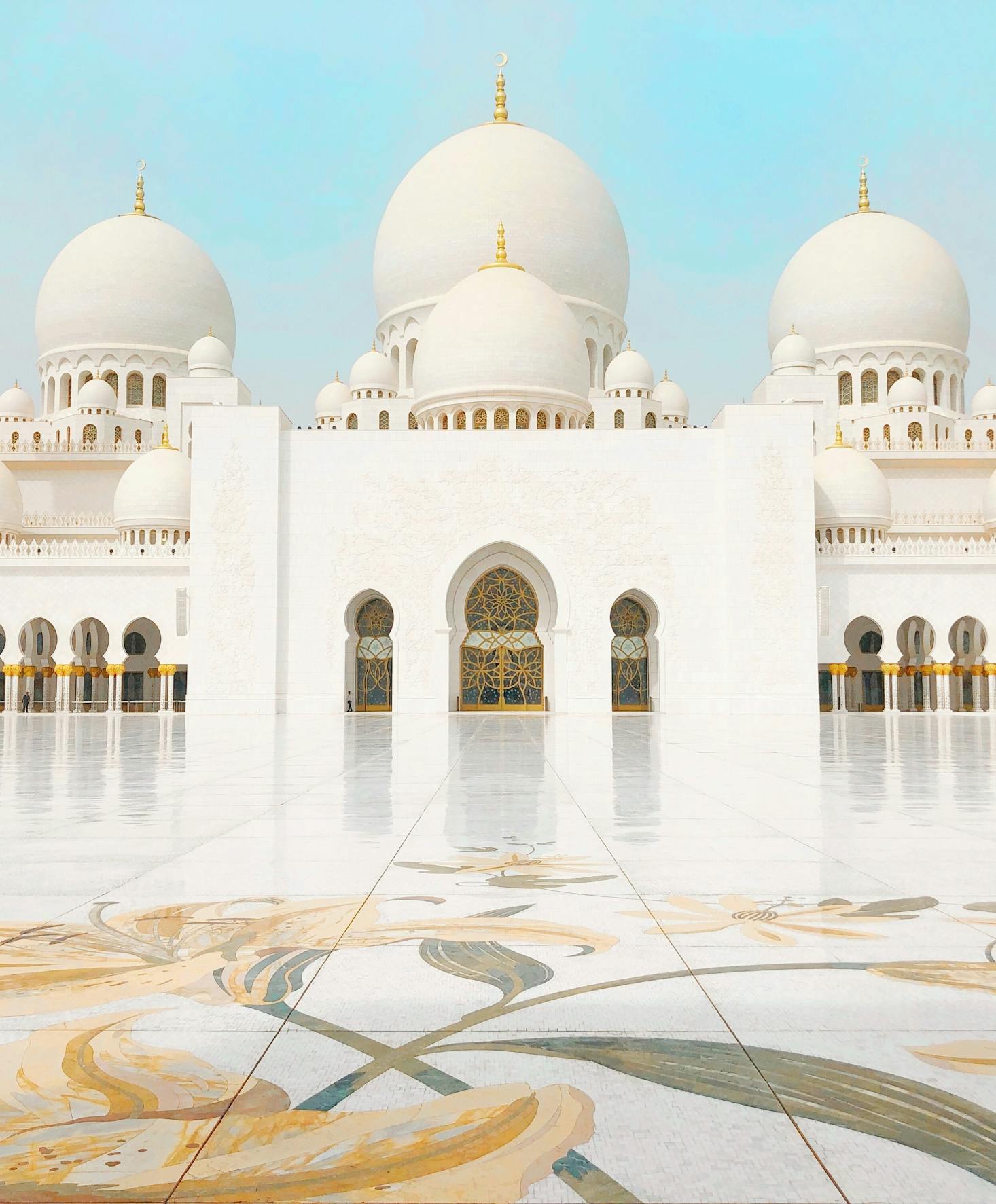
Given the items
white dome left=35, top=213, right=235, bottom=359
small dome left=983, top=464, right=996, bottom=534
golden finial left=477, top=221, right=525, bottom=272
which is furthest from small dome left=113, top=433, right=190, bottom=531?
small dome left=983, top=464, right=996, bottom=534

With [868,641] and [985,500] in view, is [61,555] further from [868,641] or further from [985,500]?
[985,500]

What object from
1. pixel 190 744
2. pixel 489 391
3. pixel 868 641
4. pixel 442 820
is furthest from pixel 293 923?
pixel 868 641

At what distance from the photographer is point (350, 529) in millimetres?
20516

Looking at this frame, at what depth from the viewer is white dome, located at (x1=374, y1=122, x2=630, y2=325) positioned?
2653 cm

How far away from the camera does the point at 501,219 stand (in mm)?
26297

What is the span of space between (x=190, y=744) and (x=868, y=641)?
A: 19.7 metres

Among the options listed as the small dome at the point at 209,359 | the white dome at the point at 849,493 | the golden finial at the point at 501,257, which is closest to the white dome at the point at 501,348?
the golden finial at the point at 501,257

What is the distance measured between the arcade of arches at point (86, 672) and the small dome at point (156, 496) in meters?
2.16

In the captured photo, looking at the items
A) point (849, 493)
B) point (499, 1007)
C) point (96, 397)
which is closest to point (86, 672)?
point (96, 397)

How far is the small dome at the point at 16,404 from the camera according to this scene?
97.6 ft

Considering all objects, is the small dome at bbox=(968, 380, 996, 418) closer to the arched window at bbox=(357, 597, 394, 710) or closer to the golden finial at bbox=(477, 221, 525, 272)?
the golden finial at bbox=(477, 221, 525, 272)

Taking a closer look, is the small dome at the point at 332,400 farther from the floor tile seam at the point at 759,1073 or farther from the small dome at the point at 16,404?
the floor tile seam at the point at 759,1073

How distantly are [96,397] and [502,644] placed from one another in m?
14.0

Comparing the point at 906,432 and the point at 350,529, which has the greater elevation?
the point at 906,432
